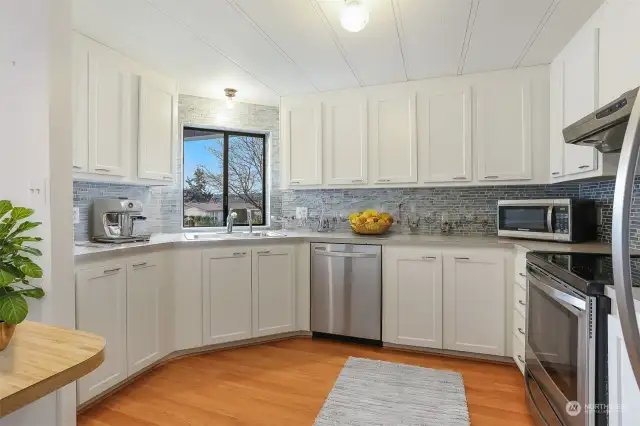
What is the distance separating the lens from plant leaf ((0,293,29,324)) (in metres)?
0.92

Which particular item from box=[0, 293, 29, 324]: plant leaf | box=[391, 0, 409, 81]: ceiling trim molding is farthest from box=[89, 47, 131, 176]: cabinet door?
box=[391, 0, 409, 81]: ceiling trim molding

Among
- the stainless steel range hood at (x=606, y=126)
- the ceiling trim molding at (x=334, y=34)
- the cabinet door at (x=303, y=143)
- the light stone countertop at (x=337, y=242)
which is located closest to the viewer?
the stainless steel range hood at (x=606, y=126)

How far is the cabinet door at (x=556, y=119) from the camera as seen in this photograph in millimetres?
2547

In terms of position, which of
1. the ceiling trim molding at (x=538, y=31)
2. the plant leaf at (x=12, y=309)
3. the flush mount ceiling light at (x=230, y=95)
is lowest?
the plant leaf at (x=12, y=309)

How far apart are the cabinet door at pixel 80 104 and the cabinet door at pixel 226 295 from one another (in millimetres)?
1094

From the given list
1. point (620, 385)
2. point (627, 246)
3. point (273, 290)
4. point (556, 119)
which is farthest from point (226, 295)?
point (556, 119)

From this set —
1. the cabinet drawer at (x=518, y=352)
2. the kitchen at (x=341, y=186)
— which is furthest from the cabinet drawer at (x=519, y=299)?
the cabinet drawer at (x=518, y=352)

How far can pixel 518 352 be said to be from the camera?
8.21 ft

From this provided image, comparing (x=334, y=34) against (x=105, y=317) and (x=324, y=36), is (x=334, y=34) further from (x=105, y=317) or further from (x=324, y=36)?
(x=105, y=317)

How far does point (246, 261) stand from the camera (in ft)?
9.96

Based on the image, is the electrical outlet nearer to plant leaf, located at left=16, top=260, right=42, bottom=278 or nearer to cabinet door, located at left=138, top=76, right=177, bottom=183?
cabinet door, located at left=138, top=76, right=177, bottom=183

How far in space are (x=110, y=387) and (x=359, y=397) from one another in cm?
155

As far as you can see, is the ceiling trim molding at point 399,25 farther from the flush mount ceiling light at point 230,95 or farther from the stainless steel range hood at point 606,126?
the flush mount ceiling light at point 230,95

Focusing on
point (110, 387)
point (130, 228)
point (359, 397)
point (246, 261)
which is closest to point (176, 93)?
point (130, 228)
